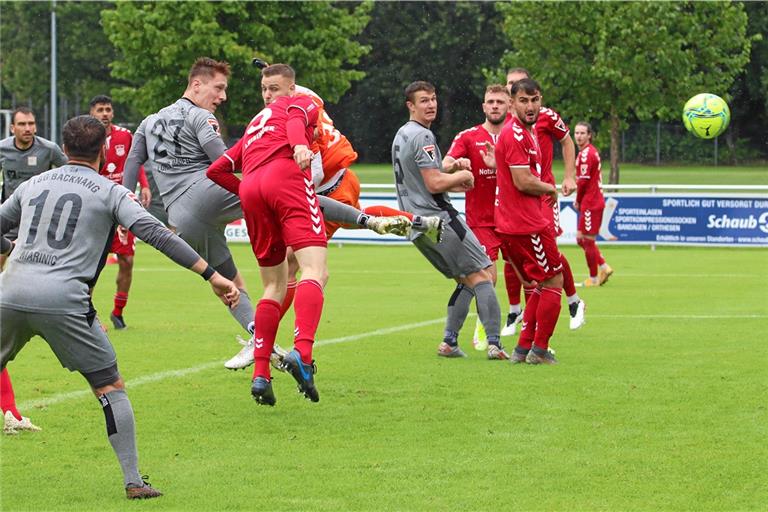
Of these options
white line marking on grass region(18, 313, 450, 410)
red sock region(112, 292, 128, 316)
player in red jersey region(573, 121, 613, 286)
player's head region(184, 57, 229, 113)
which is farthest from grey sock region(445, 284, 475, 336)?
player in red jersey region(573, 121, 613, 286)

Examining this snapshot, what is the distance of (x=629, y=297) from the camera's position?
54.2ft

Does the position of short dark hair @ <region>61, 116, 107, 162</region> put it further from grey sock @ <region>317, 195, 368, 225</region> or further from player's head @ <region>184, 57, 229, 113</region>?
player's head @ <region>184, 57, 229, 113</region>

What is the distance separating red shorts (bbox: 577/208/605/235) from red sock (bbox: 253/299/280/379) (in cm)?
1109

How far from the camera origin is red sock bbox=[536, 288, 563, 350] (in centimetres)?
1027

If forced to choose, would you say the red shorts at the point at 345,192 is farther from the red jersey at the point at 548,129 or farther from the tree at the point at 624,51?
the tree at the point at 624,51

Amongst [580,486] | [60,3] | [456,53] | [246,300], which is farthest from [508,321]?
[60,3]

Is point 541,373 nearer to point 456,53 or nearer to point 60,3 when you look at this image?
point 456,53

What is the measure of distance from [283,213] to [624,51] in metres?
31.0

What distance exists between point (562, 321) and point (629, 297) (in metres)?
3.04

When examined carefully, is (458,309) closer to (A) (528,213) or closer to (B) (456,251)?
(B) (456,251)

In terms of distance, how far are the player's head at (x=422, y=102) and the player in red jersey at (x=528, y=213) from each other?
706 mm

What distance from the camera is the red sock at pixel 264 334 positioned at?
8.01 m

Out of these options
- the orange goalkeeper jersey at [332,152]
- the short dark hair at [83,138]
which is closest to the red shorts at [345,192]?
the orange goalkeeper jersey at [332,152]

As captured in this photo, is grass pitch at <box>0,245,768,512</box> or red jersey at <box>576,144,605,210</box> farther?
red jersey at <box>576,144,605,210</box>
